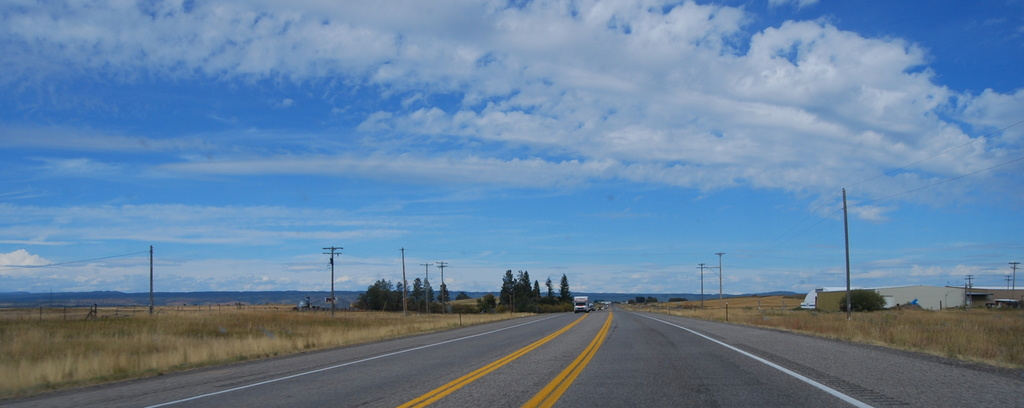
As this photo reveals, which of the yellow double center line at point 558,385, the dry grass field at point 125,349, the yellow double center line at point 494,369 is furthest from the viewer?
the dry grass field at point 125,349

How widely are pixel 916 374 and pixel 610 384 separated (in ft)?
17.2

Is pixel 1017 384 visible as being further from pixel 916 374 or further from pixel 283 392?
pixel 283 392

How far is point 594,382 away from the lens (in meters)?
10.7

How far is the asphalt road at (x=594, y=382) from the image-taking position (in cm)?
884

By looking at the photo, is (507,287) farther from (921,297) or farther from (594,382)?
(594,382)

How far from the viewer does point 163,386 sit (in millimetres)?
12328

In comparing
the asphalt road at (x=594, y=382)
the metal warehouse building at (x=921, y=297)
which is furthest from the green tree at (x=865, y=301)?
the asphalt road at (x=594, y=382)

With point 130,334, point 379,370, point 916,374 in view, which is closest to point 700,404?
point 916,374

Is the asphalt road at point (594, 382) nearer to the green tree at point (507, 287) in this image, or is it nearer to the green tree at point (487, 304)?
the green tree at point (487, 304)

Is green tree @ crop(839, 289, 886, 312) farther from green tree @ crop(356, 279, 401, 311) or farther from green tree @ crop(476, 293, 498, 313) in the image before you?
green tree @ crop(356, 279, 401, 311)

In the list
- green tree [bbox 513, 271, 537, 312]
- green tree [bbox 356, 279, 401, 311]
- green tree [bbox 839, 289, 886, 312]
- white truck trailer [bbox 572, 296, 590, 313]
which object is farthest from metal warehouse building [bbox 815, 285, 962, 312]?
Result: green tree [bbox 356, 279, 401, 311]

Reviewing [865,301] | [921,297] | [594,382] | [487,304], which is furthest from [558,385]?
[487,304]

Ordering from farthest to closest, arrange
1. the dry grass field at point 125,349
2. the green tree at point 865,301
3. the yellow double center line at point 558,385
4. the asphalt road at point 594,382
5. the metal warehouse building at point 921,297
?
the metal warehouse building at point 921,297 → the green tree at point 865,301 → the dry grass field at point 125,349 → the asphalt road at point 594,382 → the yellow double center line at point 558,385

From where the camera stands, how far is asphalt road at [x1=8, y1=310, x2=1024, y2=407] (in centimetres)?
884
